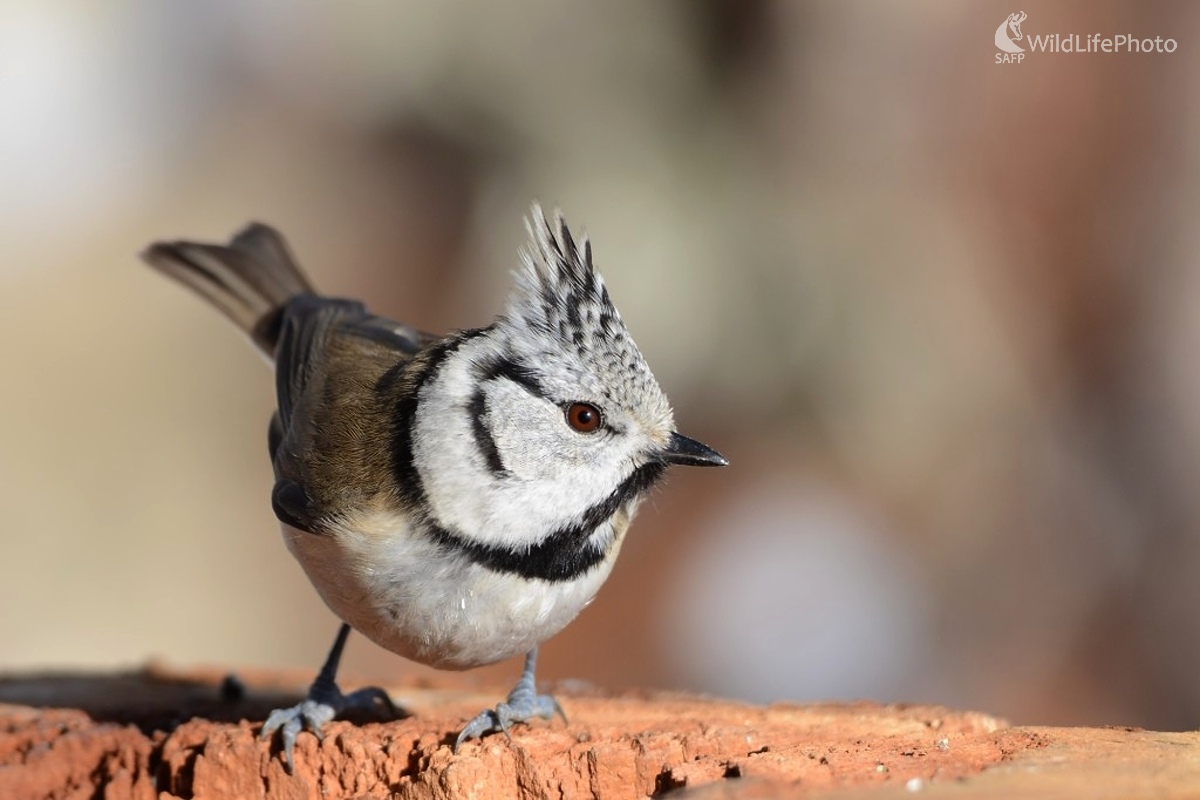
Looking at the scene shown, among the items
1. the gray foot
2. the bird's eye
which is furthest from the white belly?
the bird's eye

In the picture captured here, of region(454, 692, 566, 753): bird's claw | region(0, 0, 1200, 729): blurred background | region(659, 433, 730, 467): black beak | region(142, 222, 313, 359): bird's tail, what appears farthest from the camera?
region(0, 0, 1200, 729): blurred background

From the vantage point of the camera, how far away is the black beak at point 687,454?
3.14 metres

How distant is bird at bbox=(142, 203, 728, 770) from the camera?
119 inches

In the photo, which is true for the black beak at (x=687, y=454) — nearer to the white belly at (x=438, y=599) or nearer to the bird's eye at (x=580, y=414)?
the bird's eye at (x=580, y=414)

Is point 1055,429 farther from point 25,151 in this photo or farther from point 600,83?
point 25,151

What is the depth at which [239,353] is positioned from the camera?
8.00m

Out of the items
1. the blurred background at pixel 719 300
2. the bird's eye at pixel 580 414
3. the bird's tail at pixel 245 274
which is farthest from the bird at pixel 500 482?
the blurred background at pixel 719 300

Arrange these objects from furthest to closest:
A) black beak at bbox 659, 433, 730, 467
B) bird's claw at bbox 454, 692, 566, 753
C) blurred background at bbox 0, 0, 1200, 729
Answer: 1. blurred background at bbox 0, 0, 1200, 729
2. black beak at bbox 659, 433, 730, 467
3. bird's claw at bbox 454, 692, 566, 753

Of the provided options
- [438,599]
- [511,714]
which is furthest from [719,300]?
[438,599]

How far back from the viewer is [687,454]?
10.3 ft

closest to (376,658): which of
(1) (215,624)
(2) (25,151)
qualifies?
(1) (215,624)

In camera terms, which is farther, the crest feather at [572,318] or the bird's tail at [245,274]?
the bird's tail at [245,274]

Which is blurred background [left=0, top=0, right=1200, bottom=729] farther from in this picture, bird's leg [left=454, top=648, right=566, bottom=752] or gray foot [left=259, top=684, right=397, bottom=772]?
bird's leg [left=454, top=648, right=566, bottom=752]

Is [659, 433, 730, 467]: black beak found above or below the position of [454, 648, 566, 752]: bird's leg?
above
